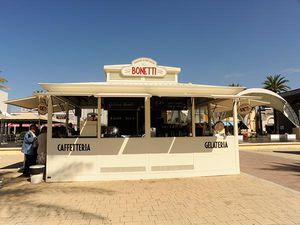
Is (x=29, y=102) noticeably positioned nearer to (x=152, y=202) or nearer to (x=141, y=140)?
(x=141, y=140)

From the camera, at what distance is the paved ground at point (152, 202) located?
4.77 meters

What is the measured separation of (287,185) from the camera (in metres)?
7.46

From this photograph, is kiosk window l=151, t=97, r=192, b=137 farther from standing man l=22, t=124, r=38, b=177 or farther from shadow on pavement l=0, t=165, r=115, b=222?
standing man l=22, t=124, r=38, b=177

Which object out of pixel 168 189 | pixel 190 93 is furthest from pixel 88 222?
pixel 190 93

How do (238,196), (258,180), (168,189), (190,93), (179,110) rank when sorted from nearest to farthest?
(238,196) → (168,189) → (258,180) → (190,93) → (179,110)

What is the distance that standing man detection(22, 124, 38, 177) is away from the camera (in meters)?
8.79

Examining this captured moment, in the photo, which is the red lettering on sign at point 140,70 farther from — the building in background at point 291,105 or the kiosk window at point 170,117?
the building in background at point 291,105

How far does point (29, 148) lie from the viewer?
8.82 meters

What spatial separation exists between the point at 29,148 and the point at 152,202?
207 inches

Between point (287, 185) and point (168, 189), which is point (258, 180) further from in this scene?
point (168, 189)

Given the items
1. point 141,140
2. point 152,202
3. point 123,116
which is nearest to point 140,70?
point 123,116

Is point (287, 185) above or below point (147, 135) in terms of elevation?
below

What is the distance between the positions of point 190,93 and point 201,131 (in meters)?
1.86

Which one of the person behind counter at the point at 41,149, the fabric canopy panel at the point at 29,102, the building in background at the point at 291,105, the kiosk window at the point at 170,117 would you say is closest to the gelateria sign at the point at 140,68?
the kiosk window at the point at 170,117
